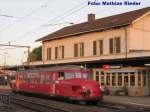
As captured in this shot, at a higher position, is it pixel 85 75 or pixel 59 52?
pixel 59 52

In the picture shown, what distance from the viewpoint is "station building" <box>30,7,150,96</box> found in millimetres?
36281

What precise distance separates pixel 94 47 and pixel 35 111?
80.2 feet

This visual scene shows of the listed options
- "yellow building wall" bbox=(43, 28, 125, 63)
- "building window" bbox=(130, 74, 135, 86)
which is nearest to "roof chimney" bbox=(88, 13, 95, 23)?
"yellow building wall" bbox=(43, 28, 125, 63)

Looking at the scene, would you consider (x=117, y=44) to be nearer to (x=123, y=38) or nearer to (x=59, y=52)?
(x=123, y=38)

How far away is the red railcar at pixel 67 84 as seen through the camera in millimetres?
27375

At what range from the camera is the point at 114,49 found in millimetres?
42719

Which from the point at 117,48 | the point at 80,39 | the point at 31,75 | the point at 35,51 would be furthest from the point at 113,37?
the point at 35,51

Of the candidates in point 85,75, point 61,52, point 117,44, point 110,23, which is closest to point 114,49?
point 117,44

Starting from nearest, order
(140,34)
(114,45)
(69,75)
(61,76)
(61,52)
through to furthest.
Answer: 1. (69,75)
2. (61,76)
3. (140,34)
4. (114,45)
5. (61,52)

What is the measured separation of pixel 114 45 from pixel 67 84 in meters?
15.3

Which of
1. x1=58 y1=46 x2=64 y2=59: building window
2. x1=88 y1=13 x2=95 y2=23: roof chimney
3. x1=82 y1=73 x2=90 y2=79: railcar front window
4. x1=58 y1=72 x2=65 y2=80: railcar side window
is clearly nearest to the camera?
x1=82 y1=73 x2=90 y2=79: railcar front window

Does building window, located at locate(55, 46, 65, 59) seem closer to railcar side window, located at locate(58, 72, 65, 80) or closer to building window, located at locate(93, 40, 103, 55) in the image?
building window, located at locate(93, 40, 103, 55)

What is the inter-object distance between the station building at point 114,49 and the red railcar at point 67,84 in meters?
6.73

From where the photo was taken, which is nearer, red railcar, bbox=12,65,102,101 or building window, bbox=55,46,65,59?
red railcar, bbox=12,65,102,101
